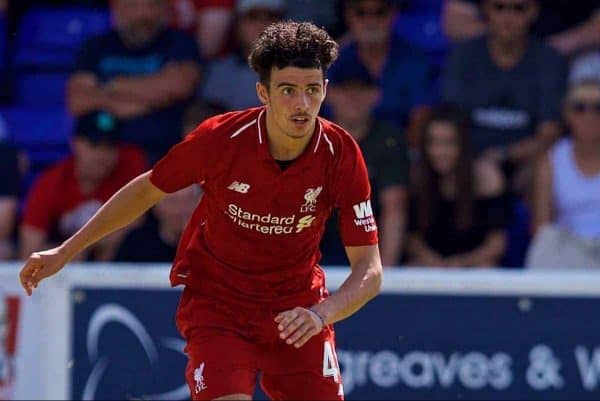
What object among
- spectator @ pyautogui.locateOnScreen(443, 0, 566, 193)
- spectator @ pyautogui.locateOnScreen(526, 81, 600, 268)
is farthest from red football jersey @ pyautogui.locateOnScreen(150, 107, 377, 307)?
spectator @ pyautogui.locateOnScreen(443, 0, 566, 193)

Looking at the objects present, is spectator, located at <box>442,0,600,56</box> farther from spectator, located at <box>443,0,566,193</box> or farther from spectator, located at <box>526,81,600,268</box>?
spectator, located at <box>526,81,600,268</box>

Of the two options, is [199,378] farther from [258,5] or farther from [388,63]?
[258,5]

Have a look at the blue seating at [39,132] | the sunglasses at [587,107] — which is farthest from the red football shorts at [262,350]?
the blue seating at [39,132]

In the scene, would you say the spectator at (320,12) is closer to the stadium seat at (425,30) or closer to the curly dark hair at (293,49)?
the stadium seat at (425,30)

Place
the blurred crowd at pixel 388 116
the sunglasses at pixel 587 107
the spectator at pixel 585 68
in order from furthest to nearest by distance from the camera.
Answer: the spectator at pixel 585 68 → the sunglasses at pixel 587 107 → the blurred crowd at pixel 388 116

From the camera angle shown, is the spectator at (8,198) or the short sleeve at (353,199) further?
the spectator at (8,198)

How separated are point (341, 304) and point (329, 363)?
0.44 metres

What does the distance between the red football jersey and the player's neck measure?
2cm

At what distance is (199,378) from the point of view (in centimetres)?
519

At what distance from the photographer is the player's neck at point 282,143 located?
5.16 m

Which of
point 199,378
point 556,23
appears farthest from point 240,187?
point 556,23

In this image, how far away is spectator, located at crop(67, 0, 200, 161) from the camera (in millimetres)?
9305

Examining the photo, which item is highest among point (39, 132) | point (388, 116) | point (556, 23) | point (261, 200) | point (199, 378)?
point (556, 23)

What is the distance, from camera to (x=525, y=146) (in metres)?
8.87
